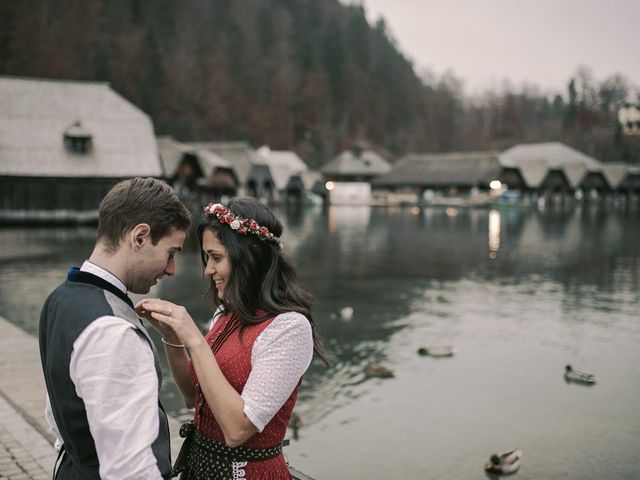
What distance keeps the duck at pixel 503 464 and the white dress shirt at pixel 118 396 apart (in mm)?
5443

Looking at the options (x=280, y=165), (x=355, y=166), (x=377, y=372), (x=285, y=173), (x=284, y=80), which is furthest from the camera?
(x=284, y=80)

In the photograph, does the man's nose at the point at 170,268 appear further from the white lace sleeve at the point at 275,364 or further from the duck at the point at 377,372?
the duck at the point at 377,372

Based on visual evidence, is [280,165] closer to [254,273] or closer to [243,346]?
[254,273]

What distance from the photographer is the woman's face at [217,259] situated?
2.63 meters

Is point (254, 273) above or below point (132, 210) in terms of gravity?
below

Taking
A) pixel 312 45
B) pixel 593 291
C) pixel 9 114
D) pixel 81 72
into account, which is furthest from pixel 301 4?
pixel 593 291

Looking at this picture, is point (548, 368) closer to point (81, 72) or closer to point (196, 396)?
point (196, 396)

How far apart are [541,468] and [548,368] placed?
146 inches

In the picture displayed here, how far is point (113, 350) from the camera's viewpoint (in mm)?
1874

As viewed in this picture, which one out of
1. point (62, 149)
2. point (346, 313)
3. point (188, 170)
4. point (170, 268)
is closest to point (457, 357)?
point (346, 313)

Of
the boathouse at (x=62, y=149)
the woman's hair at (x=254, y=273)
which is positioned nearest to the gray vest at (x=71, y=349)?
the woman's hair at (x=254, y=273)

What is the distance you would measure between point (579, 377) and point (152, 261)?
8794mm

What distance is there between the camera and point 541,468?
6859 millimetres

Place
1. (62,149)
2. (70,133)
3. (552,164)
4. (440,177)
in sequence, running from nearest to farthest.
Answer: (70,133) → (62,149) → (440,177) → (552,164)
